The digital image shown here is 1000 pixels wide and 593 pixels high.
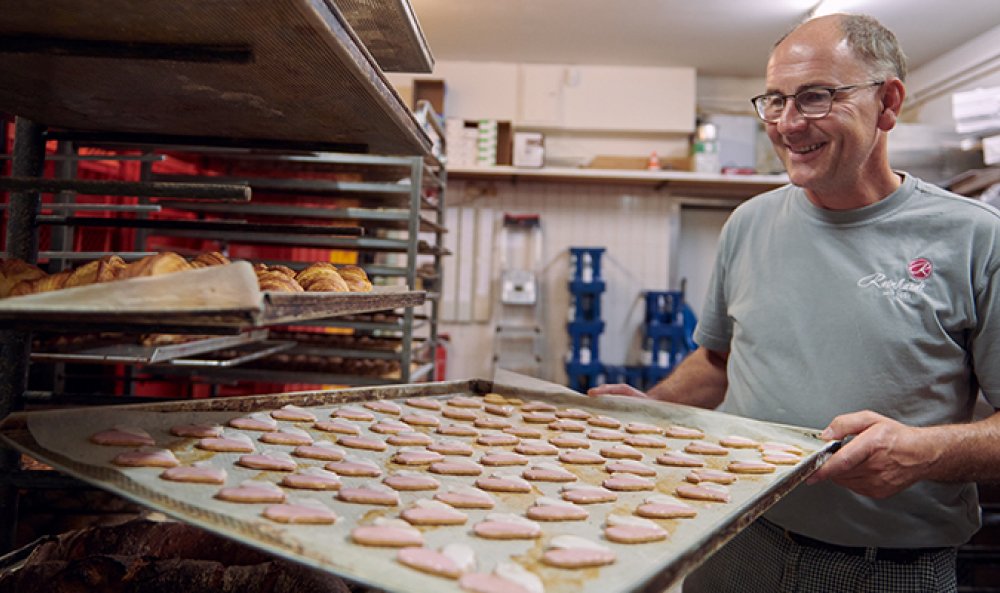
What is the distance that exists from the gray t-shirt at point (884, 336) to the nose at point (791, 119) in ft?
0.87

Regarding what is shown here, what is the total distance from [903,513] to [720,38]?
13.8ft

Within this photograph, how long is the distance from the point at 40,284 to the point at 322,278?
49 cm

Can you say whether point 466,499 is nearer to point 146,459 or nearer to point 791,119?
point 146,459

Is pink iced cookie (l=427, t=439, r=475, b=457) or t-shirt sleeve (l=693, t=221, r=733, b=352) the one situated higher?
t-shirt sleeve (l=693, t=221, r=733, b=352)

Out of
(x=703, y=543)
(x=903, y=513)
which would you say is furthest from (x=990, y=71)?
(x=703, y=543)

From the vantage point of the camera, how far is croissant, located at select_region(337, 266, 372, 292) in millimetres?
1348

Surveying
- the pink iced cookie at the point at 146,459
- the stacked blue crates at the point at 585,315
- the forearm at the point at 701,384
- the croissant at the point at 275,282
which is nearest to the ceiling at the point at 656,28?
the stacked blue crates at the point at 585,315

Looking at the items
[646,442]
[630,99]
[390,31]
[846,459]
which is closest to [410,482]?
[646,442]

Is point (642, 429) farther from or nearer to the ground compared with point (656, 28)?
nearer to the ground

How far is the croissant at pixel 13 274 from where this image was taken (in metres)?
0.97

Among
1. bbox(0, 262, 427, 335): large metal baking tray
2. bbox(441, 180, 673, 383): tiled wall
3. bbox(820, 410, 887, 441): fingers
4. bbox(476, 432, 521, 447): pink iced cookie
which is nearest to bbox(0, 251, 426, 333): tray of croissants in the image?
bbox(0, 262, 427, 335): large metal baking tray

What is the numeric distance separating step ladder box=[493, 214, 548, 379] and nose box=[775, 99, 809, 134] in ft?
12.3

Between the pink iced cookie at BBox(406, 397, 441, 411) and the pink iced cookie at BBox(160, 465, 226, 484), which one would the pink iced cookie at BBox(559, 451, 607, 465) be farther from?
the pink iced cookie at BBox(160, 465, 226, 484)

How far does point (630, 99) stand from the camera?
5297 millimetres
